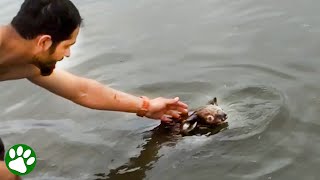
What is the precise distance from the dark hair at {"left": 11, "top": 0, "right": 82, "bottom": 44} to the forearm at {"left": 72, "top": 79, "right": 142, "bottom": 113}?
120 centimetres

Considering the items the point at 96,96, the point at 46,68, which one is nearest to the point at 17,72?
the point at 46,68

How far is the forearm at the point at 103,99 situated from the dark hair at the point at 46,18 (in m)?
1.20

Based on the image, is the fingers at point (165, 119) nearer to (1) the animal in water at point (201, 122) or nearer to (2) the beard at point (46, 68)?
(1) the animal in water at point (201, 122)

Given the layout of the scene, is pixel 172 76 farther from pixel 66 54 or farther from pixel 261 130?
pixel 66 54

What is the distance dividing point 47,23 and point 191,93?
2583 millimetres

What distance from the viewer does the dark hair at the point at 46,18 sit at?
3242 mm

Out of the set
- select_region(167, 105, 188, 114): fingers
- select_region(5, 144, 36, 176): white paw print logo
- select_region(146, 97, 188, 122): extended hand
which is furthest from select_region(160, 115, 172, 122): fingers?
select_region(5, 144, 36, 176): white paw print logo

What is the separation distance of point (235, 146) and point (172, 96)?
4.05 feet

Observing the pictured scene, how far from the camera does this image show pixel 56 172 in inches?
179

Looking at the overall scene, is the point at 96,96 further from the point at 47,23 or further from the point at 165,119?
the point at 47,23

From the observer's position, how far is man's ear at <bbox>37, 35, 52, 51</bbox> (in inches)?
131

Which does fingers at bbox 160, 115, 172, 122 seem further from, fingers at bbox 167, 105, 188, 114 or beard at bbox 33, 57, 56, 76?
beard at bbox 33, 57, 56, 76

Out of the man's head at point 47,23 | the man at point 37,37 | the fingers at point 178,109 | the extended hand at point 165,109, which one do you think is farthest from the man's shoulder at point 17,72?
the fingers at point 178,109

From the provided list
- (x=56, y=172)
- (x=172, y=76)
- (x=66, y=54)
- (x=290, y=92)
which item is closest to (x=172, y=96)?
(x=172, y=76)
